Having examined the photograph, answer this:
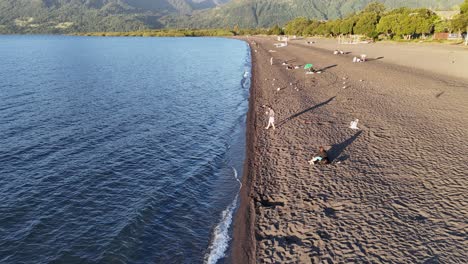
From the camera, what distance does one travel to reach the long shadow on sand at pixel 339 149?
22953 millimetres

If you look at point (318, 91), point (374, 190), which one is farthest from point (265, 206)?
point (318, 91)

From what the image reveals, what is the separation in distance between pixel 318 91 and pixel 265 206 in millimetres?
28785

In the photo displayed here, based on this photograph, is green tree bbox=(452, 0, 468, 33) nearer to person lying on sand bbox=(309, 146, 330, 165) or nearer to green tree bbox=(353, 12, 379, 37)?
green tree bbox=(353, 12, 379, 37)

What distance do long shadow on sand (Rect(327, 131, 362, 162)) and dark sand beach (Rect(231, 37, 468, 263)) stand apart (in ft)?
0.24

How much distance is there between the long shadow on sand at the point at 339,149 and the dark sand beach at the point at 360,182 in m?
0.07

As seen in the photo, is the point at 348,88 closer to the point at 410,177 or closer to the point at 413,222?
the point at 410,177

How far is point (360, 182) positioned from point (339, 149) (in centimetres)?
539

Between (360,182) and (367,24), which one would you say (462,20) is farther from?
(360,182)

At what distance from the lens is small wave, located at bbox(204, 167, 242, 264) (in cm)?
1566

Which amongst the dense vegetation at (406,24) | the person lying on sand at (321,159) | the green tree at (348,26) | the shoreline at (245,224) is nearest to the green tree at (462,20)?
the dense vegetation at (406,24)

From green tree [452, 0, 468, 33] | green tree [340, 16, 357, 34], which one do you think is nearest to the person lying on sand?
green tree [452, 0, 468, 33]

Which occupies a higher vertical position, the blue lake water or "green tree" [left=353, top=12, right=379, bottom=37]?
"green tree" [left=353, top=12, right=379, bottom=37]

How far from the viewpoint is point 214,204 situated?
2048 cm

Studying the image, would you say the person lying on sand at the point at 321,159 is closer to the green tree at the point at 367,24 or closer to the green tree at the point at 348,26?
the green tree at the point at 367,24
